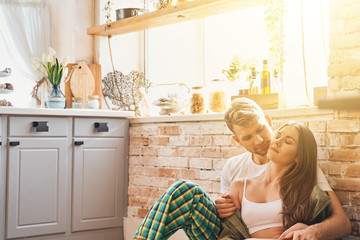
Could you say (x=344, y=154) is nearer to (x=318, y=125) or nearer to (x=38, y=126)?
(x=318, y=125)

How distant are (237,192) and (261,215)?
0.54ft

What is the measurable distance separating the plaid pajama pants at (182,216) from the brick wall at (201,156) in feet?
1.89

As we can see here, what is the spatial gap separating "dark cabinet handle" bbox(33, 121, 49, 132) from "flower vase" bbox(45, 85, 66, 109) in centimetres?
23

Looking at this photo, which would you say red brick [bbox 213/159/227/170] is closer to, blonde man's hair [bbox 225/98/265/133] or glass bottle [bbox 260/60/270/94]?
glass bottle [bbox 260/60/270/94]

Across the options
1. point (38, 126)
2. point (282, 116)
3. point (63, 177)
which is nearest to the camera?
point (282, 116)

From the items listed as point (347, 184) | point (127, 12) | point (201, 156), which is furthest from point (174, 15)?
point (347, 184)

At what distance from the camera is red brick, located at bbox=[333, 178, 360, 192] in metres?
2.02

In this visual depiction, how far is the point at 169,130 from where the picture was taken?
10.2ft

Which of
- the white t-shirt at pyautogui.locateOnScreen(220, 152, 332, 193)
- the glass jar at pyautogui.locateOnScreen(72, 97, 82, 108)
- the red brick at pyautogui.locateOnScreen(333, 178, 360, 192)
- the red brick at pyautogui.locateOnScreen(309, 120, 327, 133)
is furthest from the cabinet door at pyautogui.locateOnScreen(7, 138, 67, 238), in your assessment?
the red brick at pyautogui.locateOnScreen(333, 178, 360, 192)

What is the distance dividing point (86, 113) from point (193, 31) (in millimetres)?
1182

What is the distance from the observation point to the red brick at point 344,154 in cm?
203

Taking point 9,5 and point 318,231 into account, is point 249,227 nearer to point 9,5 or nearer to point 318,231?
point 318,231

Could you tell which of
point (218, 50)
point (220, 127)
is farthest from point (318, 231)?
point (218, 50)

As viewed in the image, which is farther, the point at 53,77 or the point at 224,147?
the point at 53,77
